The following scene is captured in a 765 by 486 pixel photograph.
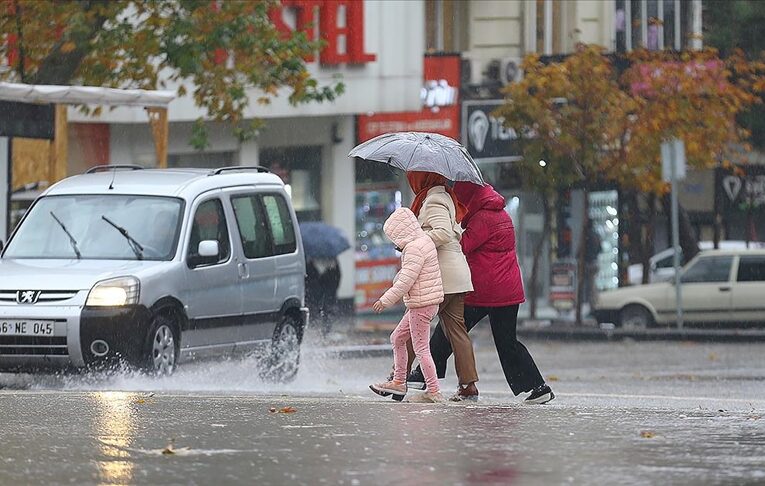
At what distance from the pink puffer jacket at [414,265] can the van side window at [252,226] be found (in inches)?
192

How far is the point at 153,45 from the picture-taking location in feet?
74.4

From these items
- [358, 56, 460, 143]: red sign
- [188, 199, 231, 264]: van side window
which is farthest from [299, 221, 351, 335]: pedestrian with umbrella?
[188, 199, 231, 264]: van side window

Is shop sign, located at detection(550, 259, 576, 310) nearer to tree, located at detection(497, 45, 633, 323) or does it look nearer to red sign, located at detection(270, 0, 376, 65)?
tree, located at detection(497, 45, 633, 323)

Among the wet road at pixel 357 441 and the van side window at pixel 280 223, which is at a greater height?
the van side window at pixel 280 223

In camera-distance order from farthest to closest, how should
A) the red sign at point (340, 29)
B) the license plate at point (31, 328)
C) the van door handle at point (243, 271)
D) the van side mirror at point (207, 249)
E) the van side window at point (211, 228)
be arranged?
the red sign at point (340, 29) < the van door handle at point (243, 271) < the van side window at point (211, 228) < the van side mirror at point (207, 249) < the license plate at point (31, 328)

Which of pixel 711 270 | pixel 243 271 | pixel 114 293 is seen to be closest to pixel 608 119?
pixel 711 270

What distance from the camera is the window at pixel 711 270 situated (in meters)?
30.5

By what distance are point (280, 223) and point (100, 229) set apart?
2208 mm

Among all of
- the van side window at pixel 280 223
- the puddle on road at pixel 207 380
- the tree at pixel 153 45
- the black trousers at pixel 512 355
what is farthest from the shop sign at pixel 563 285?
the black trousers at pixel 512 355

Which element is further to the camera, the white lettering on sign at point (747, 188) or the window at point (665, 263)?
the white lettering on sign at point (747, 188)

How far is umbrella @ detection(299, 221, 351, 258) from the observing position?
87.7 feet

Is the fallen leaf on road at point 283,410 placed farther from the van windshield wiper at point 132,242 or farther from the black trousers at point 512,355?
the van windshield wiper at point 132,242

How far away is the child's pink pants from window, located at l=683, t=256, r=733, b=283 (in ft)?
61.9

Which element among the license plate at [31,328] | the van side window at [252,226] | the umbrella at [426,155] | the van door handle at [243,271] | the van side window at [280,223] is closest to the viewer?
the umbrella at [426,155]
